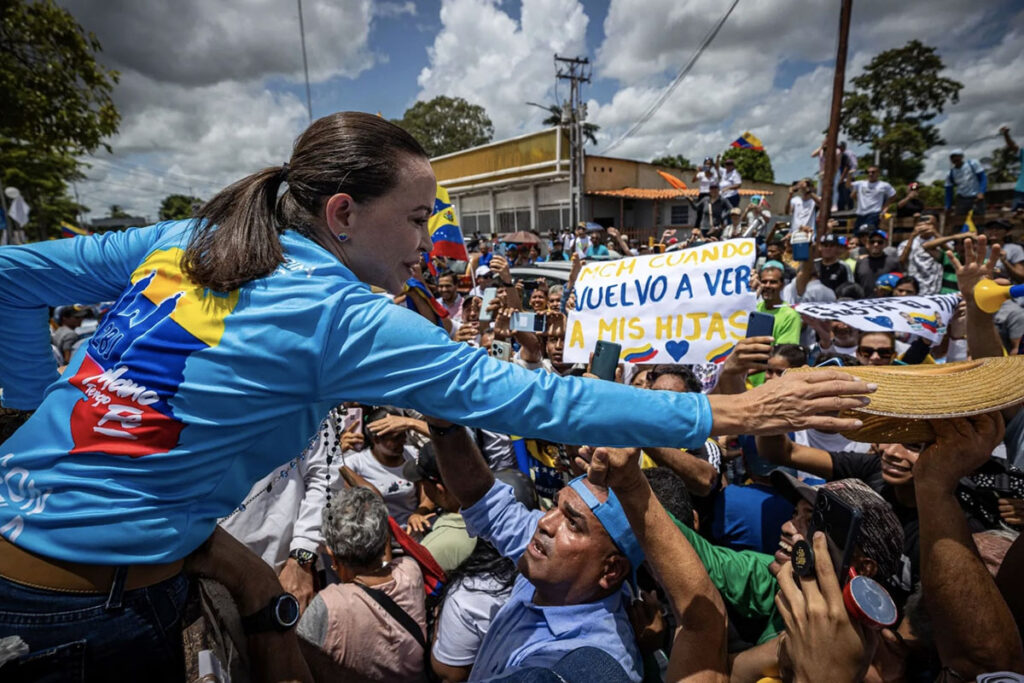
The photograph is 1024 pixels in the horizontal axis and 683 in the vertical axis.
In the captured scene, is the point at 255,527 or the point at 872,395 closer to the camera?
the point at 872,395

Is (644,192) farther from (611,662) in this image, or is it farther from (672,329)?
(611,662)

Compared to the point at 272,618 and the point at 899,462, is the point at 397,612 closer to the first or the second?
the point at 272,618

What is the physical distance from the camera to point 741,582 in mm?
2281

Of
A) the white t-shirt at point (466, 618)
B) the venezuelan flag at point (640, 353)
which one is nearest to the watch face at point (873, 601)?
the white t-shirt at point (466, 618)

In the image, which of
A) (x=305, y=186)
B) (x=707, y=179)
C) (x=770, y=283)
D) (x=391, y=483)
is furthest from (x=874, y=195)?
(x=305, y=186)

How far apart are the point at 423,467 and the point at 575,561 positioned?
67.1 inches

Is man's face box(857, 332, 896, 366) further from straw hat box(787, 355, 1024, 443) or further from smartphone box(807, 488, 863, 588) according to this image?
smartphone box(807, 488, 863, 588)

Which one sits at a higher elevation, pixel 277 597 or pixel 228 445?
pixel 228 445

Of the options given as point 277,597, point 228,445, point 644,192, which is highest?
point 644,192

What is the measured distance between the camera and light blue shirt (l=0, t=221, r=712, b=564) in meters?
1.09

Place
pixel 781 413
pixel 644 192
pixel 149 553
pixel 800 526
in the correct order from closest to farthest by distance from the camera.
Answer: pixel 149 553
pixel 781 413
pixel 800 526
pixel 644 192

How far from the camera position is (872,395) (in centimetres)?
127

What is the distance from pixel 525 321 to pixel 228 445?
282cm

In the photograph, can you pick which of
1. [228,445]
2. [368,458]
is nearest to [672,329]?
[368,458]
